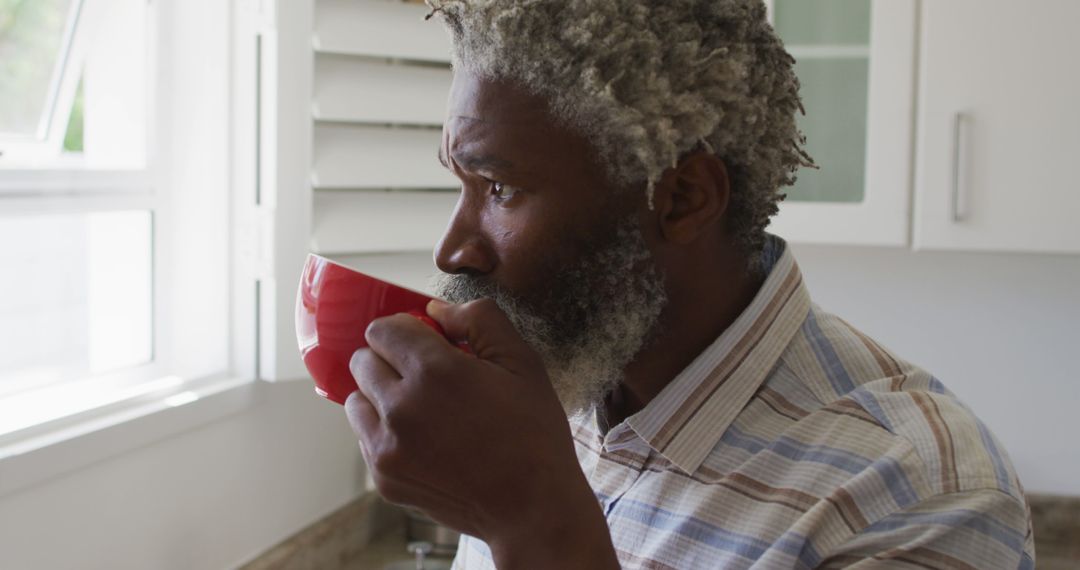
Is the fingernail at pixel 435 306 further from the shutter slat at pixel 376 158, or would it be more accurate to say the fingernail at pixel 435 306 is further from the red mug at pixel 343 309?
the shutter slat at pixel 376 158

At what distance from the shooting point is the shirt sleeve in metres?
0.75

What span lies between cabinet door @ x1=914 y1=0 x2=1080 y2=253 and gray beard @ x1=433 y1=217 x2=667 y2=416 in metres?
1.11

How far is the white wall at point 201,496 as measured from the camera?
1.33 m

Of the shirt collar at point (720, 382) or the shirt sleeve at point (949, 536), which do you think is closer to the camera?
the shirt sleeve at point (949, 536)

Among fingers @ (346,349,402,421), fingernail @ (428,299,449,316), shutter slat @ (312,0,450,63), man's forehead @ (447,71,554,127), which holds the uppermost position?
shutter slat @ (312,0,450,63)

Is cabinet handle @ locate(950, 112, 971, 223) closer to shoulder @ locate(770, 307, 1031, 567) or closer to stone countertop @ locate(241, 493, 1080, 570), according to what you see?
stone countertop @ locate(241, 493, 1080, 570)

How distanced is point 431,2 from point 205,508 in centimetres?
93

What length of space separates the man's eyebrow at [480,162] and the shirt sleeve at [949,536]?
0.37 metres

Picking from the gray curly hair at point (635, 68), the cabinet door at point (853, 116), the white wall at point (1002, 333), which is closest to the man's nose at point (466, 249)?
the gray curly hair at point (635, 68)

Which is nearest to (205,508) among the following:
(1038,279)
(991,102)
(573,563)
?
(573,563)

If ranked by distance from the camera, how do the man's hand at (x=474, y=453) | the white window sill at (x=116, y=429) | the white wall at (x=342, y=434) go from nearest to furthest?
the man's hand at (x=474, y=453) < the white window sill at (x=116, y=429) < the white wall at (x=342, y=434)

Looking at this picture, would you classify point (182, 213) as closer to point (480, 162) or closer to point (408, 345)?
point (480, 162)

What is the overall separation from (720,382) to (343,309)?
32cm

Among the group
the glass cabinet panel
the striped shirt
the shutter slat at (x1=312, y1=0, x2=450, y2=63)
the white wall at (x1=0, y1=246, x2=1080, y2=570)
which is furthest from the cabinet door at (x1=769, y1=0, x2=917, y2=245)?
the striped shirt
